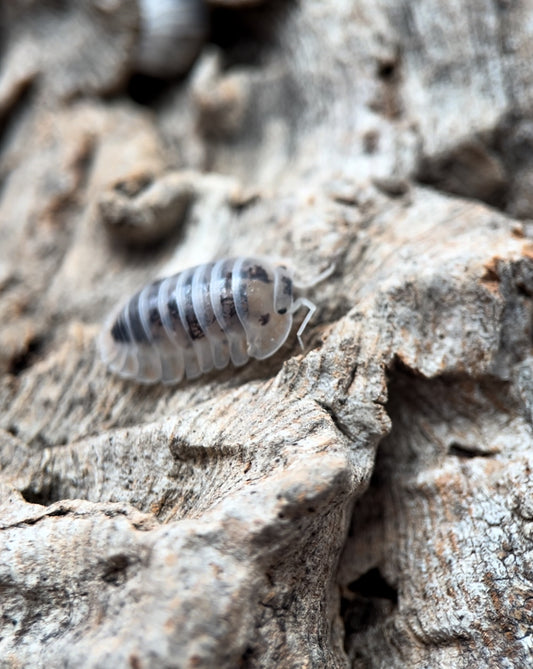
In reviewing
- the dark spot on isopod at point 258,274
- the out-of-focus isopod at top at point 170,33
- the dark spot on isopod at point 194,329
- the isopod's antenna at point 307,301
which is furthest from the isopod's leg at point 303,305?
the out-of-focus isopod at top at point 170,33

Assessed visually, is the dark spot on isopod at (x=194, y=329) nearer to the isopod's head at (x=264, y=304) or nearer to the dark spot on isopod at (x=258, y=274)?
the isopod's head at (x=264, y=304)

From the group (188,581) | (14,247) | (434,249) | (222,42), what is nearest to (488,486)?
(434,249)

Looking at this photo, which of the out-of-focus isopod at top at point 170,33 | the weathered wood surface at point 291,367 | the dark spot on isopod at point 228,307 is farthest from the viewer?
the out-of-focus isopod at top at point 170,33

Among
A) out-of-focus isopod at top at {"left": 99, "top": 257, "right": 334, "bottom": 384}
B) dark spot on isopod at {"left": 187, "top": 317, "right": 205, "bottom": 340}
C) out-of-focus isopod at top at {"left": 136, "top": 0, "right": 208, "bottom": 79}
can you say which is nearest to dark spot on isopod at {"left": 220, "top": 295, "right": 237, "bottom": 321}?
out-of-focus isopod at top at {"left": 99, "top": 257, "right": 334, "bottom": 384}

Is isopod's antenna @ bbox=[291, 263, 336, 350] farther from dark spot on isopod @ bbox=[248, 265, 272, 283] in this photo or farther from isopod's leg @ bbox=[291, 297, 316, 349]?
dark spot on isopod @ bbox=[248, 265, 272, 283]

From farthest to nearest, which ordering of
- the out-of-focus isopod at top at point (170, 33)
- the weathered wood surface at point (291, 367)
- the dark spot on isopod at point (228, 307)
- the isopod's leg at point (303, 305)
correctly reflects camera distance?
the out-of-focus isopod at top at point (170, 33) → the dark spot on isopod at point (228, 307) → the isopod's leg at point (303, 305) → the weathered wood surface at point (291, 367)

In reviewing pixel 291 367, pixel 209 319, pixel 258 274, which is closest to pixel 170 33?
pixel 258 274
